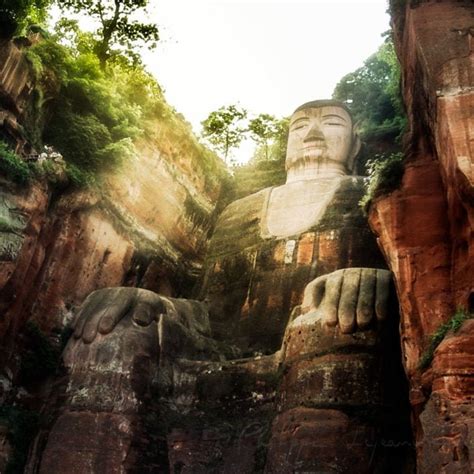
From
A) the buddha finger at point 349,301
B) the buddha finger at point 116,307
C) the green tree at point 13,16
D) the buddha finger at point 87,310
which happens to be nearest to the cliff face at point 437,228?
the buddha finger at point 349,301

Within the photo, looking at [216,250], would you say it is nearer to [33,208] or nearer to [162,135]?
[162,135]

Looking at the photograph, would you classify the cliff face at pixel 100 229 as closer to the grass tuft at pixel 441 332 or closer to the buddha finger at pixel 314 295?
the buddha finger at pixel 314 295

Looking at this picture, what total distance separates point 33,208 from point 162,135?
563cm

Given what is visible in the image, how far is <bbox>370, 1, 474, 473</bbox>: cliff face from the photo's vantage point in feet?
21.7

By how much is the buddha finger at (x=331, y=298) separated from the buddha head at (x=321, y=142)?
19.1 ft

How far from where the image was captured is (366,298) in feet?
32.1

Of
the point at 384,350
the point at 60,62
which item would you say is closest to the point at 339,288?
the point at 384,350

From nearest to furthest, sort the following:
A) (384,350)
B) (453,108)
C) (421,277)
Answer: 1. (453,108)
2. (421,277)
3. (384,350)

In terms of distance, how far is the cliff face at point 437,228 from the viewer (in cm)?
662

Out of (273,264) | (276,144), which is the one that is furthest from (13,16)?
(276,144)

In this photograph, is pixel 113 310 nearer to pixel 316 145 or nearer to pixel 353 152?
pixel 316 145

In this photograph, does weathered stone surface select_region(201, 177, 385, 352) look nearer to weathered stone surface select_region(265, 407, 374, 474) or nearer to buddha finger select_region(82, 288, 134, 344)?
buddha finger select_region(82, 288, 134, 344)

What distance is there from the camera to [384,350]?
925 cm

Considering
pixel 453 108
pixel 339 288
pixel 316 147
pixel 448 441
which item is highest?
pixel 316 147
